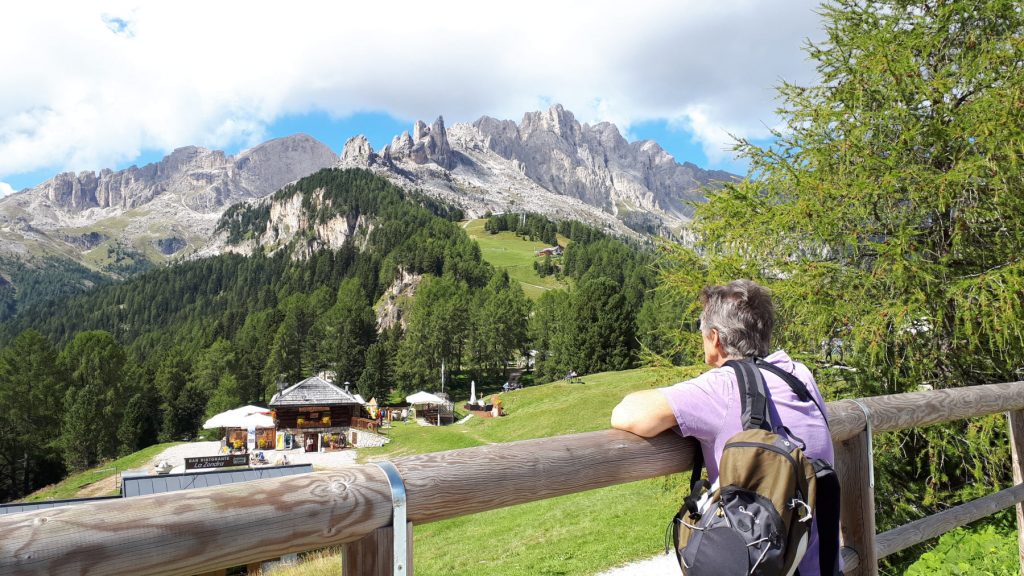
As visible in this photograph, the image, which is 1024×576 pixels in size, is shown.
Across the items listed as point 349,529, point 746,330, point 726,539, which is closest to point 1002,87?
point 746,330

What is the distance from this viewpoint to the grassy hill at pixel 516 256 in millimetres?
119750

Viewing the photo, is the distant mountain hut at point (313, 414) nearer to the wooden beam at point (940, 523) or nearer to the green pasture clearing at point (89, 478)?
the green pasture clearing at point (89, 478)

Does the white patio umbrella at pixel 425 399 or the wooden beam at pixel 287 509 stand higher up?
the wooden beam at pixel 287 509

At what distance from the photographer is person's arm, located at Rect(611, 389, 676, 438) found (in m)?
2.36

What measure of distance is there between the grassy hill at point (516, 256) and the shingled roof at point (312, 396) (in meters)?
65.2

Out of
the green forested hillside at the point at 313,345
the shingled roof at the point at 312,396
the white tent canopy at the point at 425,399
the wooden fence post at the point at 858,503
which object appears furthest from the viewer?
the green forested hillside at the point at 313,345

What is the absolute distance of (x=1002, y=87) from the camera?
24.1ft

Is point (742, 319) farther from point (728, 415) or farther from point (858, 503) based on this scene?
point (858, 503)

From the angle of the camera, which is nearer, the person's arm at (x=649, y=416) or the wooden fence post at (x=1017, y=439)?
the person's arm at (x=649, y=416)

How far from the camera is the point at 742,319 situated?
8.57 ft

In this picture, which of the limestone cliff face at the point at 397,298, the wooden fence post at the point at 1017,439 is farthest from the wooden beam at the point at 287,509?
the limestone cliff face at the point at 397,298

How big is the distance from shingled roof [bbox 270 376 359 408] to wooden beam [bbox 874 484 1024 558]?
46426mm

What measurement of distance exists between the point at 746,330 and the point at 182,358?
97.8 metres

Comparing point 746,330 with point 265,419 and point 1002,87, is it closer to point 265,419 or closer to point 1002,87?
point 1002,87
